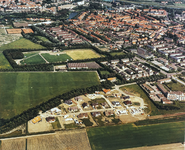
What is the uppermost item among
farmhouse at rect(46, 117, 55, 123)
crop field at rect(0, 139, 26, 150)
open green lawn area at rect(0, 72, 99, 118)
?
open green lawn area at rect(0, 72, 99, 118)

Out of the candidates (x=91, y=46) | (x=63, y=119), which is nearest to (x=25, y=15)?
(x=91, y=46)

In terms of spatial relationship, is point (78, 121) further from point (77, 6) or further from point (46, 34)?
point (77, 6)

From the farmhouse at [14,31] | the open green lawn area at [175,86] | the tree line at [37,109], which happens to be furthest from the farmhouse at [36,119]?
the farmhouse at [14,31]

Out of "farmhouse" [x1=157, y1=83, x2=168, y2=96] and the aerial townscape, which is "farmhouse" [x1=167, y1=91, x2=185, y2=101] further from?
"farmhouse" [x1=157, y1=83, x2=168, y2=96]

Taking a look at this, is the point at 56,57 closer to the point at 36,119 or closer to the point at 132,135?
the point at 36,119

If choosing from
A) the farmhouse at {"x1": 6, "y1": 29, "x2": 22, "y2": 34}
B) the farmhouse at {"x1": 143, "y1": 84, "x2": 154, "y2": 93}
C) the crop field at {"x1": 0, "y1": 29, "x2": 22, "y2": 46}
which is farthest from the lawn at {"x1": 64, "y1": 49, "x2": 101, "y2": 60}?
the farmhouse at {"x1": 6, "y1": 29, "x2": 22, "y2": 34}

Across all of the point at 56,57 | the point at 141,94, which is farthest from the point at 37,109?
the point at 56,57
